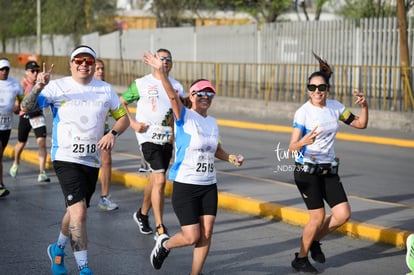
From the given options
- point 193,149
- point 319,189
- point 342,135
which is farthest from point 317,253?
point 342,135

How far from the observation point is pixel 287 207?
9.45 m

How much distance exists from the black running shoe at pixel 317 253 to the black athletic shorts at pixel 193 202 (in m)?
1.31

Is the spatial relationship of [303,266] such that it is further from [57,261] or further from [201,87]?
[57,261]

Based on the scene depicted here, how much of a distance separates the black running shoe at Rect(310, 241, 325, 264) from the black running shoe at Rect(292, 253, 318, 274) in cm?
24

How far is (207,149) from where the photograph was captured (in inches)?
265

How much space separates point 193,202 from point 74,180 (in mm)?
1098

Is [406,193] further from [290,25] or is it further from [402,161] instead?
[290,25]

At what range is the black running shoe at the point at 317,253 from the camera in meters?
7.46

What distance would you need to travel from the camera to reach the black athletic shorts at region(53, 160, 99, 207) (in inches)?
273

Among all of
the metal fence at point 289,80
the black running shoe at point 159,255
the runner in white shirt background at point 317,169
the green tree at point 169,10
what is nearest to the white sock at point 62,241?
the black running shoe at point 159,255

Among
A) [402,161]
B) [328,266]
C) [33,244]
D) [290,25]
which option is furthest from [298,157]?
[290,25]

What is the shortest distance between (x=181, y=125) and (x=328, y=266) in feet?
6.57

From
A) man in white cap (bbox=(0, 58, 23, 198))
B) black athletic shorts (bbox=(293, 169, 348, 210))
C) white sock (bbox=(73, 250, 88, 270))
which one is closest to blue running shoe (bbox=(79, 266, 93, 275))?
white sock (bbox=(73, 250, 88, 270))

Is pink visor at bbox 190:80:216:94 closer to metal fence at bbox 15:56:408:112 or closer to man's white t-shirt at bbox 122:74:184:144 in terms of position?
man's white t-shirt at bbox 122:74:184:144
